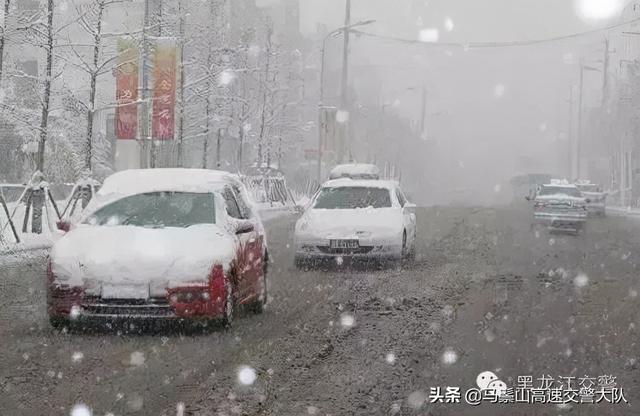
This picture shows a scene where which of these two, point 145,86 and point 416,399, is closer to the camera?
point 416,399

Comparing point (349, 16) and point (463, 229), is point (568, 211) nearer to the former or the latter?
point (463, 229)

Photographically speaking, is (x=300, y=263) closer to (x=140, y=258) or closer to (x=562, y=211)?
(x=140, y=258)

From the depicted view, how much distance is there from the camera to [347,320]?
32.4 ft

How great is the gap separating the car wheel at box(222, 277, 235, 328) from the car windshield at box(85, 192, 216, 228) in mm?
995

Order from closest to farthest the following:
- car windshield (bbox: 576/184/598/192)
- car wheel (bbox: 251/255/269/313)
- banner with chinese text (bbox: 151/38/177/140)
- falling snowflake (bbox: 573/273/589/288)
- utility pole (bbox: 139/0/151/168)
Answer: car wheel (bbox: 251/255/269/313) < falling snowflake (bbox: 573/273/589/288) < utility pole (bbox: 139/0/151/168) < banner with chinese text (bbox: 151/38/177/140) < car windshield (bbox: 576/184/598/192)

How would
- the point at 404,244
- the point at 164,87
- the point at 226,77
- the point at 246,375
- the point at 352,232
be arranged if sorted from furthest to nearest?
the point at 226,77 → the point at 164,87 → the point at 404,244 → the point at 352,232 → the point at 246,375

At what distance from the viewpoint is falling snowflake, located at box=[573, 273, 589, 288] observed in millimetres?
13525

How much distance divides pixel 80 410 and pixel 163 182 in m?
4.64

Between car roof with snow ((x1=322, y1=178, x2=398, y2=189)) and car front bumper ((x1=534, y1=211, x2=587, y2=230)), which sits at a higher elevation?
car roof with snow ((x1=322, y1=178, x2=398, y2=189))

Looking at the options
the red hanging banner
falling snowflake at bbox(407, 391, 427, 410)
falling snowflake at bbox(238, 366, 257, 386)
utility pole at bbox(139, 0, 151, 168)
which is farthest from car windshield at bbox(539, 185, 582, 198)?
falling snowflake at bbox(407, 391, 427, 410)

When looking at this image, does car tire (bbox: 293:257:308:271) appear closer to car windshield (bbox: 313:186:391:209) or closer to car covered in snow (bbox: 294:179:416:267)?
car covered in snow (bbox: 294:179:416:267)

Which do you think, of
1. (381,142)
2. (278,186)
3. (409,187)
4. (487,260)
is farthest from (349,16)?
(409,187)

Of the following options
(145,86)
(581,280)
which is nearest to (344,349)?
(581,280)

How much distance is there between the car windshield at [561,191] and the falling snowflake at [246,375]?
75.4 ft
